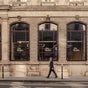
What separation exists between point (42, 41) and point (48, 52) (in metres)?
0.95

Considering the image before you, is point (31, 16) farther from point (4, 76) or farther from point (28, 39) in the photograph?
point (4, 76)

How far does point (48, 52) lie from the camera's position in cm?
2884

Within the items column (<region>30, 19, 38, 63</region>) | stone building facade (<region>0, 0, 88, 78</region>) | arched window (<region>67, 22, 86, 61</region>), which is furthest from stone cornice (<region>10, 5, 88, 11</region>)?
arched window (<region>67, 22, 86, 61</region>)

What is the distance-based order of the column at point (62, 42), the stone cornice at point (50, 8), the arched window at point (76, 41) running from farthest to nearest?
1. the arched window at point (76, 41)
2. the column at point (62, 42)
3. the stone cornice at point (50, 8)

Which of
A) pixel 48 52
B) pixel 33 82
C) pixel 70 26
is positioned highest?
pixel 70 26

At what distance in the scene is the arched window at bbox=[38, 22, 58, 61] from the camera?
28.7m

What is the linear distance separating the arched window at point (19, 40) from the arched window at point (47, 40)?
3.18ft

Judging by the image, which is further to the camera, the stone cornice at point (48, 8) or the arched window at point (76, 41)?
the arched window at point (76, 41)

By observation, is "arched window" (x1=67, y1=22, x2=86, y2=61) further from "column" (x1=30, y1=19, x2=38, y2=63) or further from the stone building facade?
"column" (x1=30, y1=19, x2=38, y2=63)

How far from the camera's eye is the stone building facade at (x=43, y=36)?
93.1 feet

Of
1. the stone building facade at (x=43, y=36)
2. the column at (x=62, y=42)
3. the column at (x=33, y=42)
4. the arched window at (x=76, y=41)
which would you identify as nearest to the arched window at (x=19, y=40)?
the stone building facade at (x=43, y=36)

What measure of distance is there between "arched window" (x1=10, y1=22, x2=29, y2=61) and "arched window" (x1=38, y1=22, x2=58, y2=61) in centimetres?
97

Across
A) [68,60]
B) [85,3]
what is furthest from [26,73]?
[85,3]

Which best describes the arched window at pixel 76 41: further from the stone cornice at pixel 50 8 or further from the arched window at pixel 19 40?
the arched window at pixel 19 40
